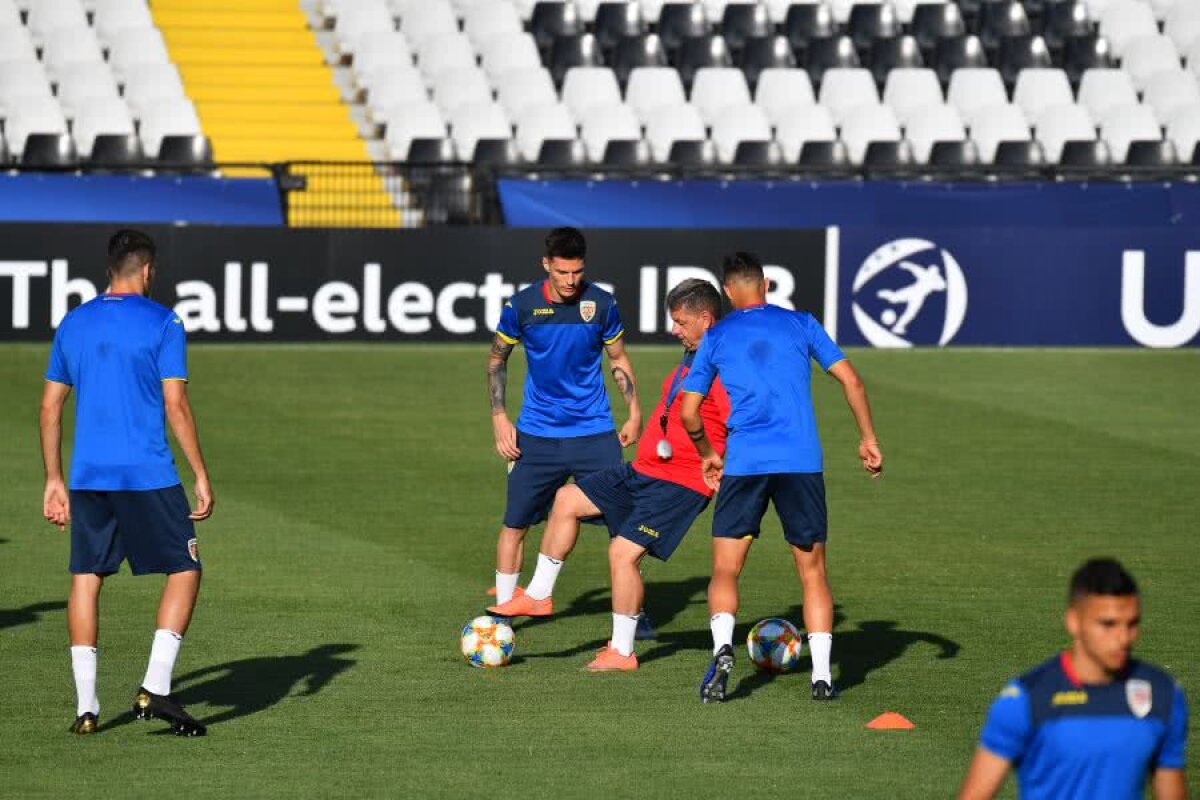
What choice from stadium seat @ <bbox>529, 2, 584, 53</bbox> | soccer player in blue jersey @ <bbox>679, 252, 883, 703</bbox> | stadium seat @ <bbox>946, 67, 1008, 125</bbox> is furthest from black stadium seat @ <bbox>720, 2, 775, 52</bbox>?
soccer player in blue jersey @ <bbox>679, 252, 883, 703</bbox>

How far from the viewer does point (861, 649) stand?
11047mm

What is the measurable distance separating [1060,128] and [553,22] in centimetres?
751

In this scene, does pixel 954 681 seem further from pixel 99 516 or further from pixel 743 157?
pixel 743 157

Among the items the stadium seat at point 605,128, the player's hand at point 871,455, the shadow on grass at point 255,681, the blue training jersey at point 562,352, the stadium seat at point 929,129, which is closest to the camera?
the player's hand at point 871,455

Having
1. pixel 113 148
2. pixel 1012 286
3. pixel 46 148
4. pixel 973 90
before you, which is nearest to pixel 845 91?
pixel 973 90

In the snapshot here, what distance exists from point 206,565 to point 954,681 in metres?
5.06

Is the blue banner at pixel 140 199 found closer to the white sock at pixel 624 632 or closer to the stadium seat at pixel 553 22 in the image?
the stadium seat at pixel 553 22

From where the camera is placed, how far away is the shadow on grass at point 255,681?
9.55 metres

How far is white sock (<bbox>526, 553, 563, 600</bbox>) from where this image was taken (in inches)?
450

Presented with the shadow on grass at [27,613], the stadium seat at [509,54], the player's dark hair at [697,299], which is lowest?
the shadow on grass at [27,613]

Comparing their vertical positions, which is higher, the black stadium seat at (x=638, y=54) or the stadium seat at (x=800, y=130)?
the black stadium seat at (x=638, y=54)

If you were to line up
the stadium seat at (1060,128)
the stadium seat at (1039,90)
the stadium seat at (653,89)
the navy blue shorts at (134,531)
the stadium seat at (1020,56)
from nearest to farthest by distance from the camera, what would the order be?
the navy blue shorts at (134,531) → the stadium seat at (653,89) → the stadium seat at (1060,128) → the stadium seat at (1039,90) → the stadium seat at (1020,56)

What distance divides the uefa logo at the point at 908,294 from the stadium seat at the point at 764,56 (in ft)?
23.2

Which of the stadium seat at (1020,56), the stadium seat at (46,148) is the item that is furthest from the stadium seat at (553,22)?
the stadium seat at (46,148)
